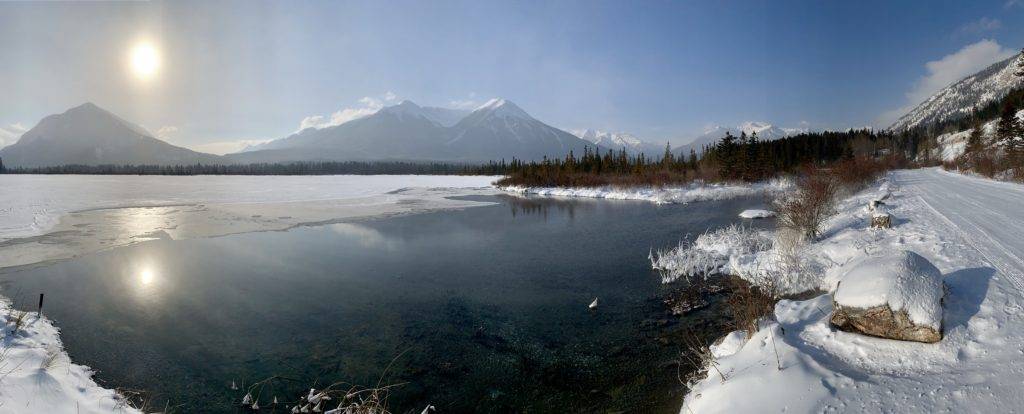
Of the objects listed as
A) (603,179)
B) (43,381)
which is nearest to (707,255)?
(43,381)

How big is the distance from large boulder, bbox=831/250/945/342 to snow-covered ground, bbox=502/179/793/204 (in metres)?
28.2

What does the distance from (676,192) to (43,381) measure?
40.2 meters

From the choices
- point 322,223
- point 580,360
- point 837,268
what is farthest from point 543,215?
point 580,360

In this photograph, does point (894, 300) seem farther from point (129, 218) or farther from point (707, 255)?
point (129, 218)

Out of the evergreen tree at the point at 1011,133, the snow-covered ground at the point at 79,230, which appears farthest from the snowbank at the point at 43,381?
the evergreen tree at the point at 1011,133

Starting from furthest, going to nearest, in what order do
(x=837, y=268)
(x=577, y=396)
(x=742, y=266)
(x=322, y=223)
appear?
(x=322, y=223) < (x=742, y=266) < (x=837, y=268) < (x=577, y=396)

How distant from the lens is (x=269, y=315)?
29.5 feet

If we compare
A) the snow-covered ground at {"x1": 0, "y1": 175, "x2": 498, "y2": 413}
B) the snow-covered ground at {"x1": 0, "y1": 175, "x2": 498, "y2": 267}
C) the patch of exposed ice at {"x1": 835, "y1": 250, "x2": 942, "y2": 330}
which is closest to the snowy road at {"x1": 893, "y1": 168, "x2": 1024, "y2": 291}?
the patch of exposed ice at {"x1": 835, "y1": 250, "x2": 942, "y2": 330}

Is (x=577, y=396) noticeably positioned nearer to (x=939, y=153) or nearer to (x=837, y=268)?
(x=837, y=268)

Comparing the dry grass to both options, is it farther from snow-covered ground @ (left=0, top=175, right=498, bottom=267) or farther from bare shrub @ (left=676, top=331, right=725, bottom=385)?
bare shrub @ (left=676, top=331, right=725, bottom=385)

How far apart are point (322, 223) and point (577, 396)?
1930cm

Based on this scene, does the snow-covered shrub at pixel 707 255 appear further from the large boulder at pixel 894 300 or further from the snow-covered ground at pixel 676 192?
the snow-covered ground at pixel 676 192

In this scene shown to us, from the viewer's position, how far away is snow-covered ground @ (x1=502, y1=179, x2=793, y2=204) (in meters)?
35.9

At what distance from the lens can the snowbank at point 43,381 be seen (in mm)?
4930
